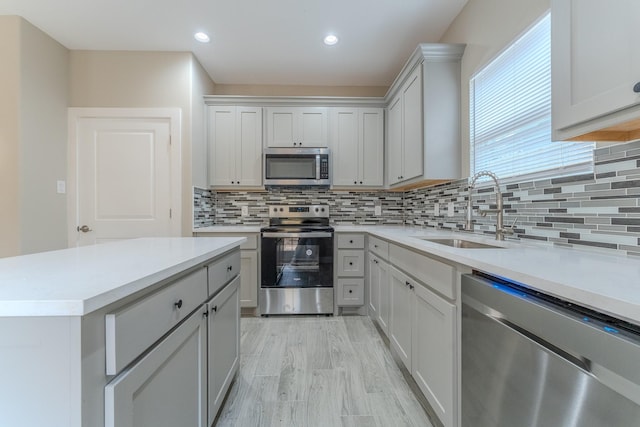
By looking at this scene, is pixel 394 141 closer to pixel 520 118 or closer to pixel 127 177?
pixel 520 118

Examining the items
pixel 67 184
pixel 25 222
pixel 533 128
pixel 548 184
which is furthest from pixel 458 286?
pixel 67 184

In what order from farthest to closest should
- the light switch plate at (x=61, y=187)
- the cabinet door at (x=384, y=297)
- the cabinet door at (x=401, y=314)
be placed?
1. the light switch plate at (x=61, y=187)
2. the cabinet door at (x=384, y=297)
3. the cabinet door at (x=401, y=314)

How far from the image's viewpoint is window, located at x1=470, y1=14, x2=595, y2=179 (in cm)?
141

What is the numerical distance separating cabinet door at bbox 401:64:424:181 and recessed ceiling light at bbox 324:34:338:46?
2.48 feet

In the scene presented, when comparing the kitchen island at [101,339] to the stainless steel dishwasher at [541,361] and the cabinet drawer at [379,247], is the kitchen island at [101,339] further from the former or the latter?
the cabinet drawer at [379,247]

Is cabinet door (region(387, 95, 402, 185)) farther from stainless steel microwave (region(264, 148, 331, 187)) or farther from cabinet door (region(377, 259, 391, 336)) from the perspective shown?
cabinet door (region(377, 259, 391, 336))

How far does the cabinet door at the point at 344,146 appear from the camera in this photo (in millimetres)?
3268

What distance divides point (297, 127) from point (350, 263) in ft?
5.35

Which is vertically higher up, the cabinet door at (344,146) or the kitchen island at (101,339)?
the cabinet door at (344,146)

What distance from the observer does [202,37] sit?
2.56 m

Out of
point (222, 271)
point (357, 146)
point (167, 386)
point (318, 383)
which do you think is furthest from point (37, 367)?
point (357, 146)

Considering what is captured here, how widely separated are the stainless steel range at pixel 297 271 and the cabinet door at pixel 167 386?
65.0 inches

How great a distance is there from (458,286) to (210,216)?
2.92 m

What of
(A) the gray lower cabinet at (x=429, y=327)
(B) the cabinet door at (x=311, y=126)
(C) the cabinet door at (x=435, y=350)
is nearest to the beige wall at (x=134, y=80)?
(B) the cabinet door at (x=311, y=126)
